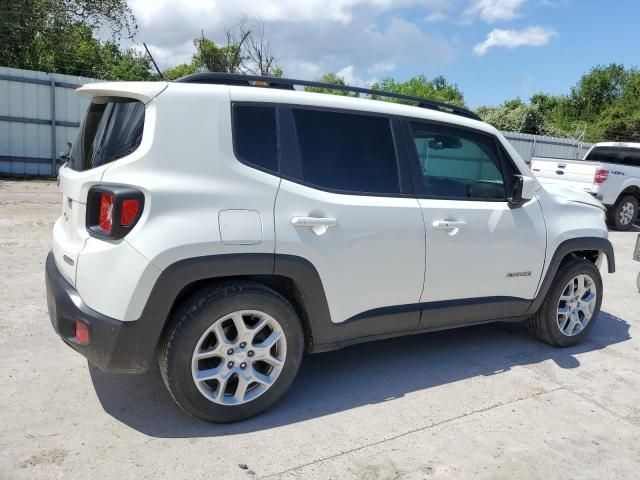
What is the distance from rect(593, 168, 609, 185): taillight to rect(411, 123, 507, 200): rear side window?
8342mm

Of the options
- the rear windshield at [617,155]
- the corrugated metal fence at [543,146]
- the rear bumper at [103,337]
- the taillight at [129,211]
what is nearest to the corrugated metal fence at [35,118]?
the rear bumper at [103,337]

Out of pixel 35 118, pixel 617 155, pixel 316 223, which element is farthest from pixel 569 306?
pixel 35 118

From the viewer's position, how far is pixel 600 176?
11133 mm

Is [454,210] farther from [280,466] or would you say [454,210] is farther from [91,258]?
[91,258]

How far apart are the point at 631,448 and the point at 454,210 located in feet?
5.76

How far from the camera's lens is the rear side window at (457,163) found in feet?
12.0

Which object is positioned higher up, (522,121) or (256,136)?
(522,121)

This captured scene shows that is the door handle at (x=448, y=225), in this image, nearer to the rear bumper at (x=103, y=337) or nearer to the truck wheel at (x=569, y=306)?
the truck wheel at (x=569, y=306)

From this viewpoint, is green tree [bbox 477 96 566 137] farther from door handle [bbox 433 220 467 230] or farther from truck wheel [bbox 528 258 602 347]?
door handle [bbox 433 220 467 230]

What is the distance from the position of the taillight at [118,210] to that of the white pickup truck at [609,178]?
32.2 ft

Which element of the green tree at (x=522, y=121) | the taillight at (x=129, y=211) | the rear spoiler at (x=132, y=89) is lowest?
the taillight at (x=129, y=211)

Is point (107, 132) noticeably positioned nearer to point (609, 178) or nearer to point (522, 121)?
point (609, 178)

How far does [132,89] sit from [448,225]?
6.94 ft

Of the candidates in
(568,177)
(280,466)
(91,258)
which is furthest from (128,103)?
(568,177)
